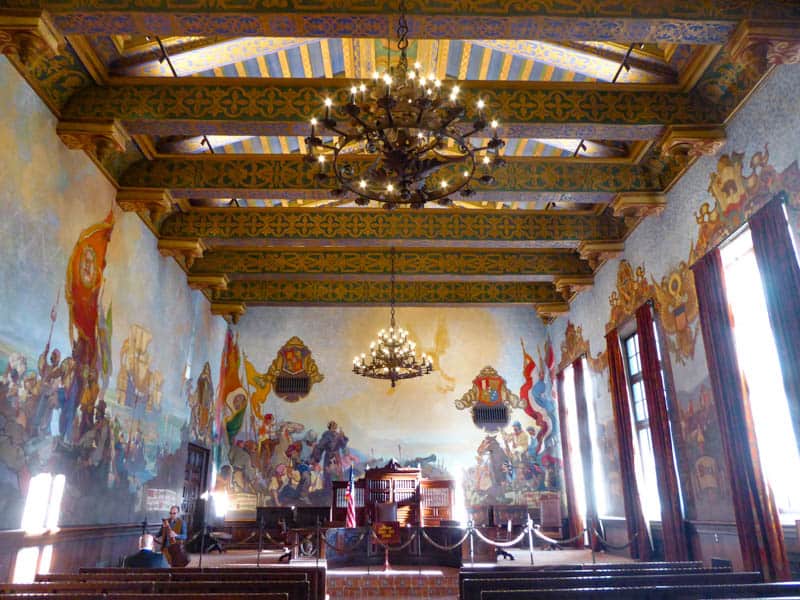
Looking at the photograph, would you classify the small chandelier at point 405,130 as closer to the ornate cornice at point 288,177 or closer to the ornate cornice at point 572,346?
the ornate cornice at point 288,177

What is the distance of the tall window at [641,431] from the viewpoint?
1256cm

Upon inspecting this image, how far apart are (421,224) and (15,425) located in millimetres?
8597

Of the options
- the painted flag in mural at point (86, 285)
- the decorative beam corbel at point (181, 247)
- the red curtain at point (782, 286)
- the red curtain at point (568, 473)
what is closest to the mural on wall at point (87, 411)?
the painted flag in mural at point (86, 285)

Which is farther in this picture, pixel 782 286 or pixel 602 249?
pixel 602 249

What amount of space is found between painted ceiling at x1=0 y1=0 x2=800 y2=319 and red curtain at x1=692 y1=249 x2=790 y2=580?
2.34 metres

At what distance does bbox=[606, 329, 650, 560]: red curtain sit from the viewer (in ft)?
39.2

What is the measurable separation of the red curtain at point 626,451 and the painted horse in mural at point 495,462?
5452mm

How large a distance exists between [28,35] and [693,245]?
1050 centimetres

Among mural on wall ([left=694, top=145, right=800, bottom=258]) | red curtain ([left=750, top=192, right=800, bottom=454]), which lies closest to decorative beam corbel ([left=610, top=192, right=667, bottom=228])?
mural on wall ([left=694, top=145, right=800, bottom=258])

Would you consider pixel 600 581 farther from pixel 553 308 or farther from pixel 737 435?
pixel 553 308

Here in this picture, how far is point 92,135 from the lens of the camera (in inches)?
349

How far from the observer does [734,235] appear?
29.9ft

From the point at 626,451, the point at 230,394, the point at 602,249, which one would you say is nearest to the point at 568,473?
the point at 626,451

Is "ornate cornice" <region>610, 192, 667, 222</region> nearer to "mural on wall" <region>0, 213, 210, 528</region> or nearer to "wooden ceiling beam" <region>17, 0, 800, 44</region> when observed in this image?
"wooden ceiling beam" <region>17, 0, 800, 44</region>
